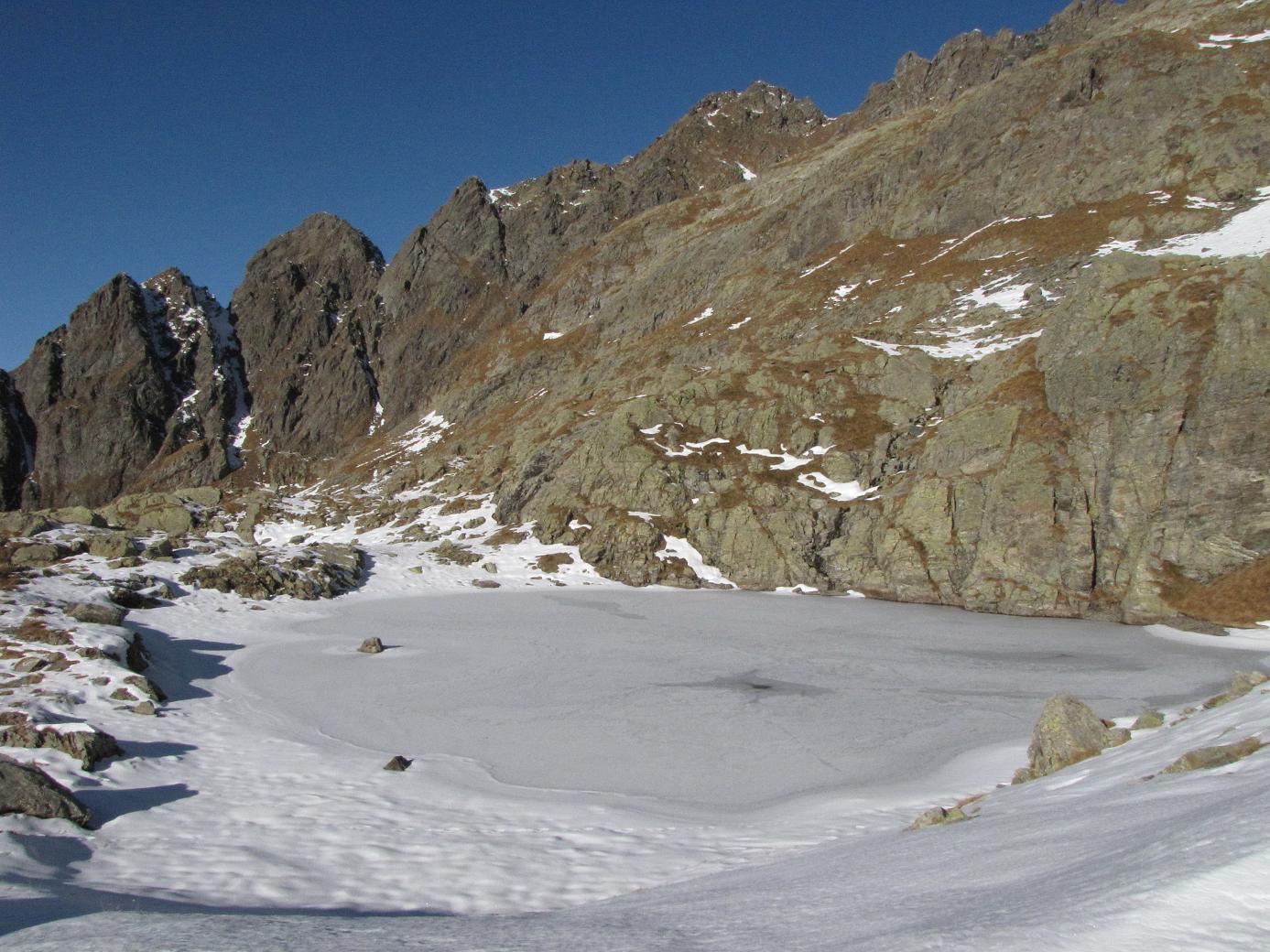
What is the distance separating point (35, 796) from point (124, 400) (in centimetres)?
15941

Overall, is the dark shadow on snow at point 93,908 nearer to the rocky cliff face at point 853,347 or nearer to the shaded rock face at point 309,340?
the rocky cliff face at point 853,347

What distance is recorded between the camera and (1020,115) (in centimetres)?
9019

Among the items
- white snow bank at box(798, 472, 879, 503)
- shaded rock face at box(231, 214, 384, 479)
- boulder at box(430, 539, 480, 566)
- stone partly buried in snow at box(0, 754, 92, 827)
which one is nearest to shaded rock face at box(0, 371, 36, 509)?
shaded rock face at box(231, 214, 384, 479)

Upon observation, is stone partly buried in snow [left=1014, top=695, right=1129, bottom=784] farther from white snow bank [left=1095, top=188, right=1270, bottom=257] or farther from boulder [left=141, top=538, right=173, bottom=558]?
white snow bank [left=1095, top=188, right=1270, bottom=257]

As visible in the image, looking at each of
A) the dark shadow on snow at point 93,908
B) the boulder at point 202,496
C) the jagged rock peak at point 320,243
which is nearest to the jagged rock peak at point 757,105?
the jagged rock peak at point 320,243

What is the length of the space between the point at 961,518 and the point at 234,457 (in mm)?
139981

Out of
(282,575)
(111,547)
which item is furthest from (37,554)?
(282,575)

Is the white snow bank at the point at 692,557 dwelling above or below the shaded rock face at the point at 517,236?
below

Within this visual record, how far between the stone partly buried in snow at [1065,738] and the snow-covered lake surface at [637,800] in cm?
127

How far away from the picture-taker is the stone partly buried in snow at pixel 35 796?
9.97 meters

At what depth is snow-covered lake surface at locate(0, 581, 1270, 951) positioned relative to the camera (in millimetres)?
4734

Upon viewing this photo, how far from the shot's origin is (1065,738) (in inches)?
476

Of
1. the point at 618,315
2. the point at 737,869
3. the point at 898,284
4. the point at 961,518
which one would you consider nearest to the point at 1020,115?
the point at 898,284

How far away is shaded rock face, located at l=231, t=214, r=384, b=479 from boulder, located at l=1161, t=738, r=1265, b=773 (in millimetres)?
138879
